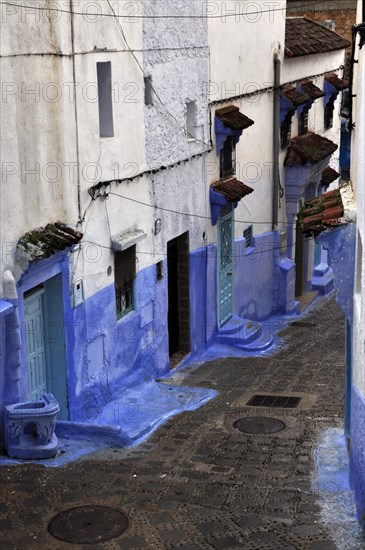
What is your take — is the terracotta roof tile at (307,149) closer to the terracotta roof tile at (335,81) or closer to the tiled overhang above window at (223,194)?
the terracotta roof tile at (335,81)

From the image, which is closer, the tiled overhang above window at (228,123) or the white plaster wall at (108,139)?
the white plaster wall at (108,139)

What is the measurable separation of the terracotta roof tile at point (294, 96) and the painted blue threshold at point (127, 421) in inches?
319

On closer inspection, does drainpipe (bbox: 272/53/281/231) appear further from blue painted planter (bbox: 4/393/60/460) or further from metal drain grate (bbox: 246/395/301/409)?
blue painted planter (bbox: 4/393/60/460)

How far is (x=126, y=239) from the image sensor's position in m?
14.9

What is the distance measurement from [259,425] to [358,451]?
3.94 m

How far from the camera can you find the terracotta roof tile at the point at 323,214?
37.1ft

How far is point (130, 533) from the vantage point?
9.99m

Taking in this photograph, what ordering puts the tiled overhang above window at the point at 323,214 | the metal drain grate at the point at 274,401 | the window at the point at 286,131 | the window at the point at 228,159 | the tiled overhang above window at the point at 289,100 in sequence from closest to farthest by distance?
the tiled overhang above window at the point at 323,214, the metal drain grate at the point at 274,401, the window at the point at 228,159, the tiled overhang above window at the point at 289,100, the window at the point at 286,131

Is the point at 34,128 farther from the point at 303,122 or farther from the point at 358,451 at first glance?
the point at 303,122

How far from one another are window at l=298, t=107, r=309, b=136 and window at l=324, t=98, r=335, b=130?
6.54 feet

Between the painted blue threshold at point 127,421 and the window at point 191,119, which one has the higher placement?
the window at point 191,119

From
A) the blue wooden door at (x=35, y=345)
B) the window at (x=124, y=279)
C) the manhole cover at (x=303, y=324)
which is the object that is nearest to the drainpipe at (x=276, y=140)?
the manhole cover at (x=303, y=324)

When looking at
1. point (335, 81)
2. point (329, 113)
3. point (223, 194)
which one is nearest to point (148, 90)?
point (223, 194)

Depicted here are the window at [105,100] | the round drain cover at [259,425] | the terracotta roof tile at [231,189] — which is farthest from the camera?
the terracotta roof tile at [231,189]
